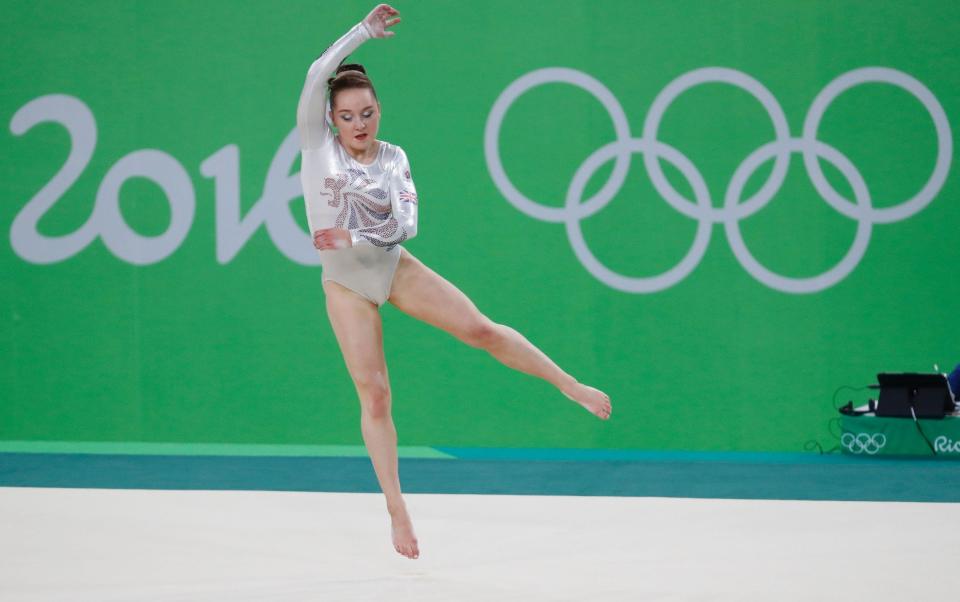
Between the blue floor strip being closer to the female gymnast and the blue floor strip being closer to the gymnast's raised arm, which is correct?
the female gymnast

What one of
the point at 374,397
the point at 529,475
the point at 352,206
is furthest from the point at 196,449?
the point at 352,206

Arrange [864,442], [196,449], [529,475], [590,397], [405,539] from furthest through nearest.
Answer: [196,449]
[864,442]
[529,475]
[590,397]
[405,539]

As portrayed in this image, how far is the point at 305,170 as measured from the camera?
12.7 feet

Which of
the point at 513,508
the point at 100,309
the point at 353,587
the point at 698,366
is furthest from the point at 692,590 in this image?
the point at 100,309

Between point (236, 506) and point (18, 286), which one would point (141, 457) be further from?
point (236, 506)

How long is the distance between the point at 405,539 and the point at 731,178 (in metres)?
4.21

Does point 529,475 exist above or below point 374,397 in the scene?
below

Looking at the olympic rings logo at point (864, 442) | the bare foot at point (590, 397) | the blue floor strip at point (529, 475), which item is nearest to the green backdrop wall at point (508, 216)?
the olympic rings logo at point (864, 442)

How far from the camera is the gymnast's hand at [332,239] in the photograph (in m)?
3.81

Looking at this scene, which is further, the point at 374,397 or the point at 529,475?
the point at 529,475

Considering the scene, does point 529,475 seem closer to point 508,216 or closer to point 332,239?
point 508,216

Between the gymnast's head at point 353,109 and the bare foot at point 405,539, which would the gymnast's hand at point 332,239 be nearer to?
the gymnast's head at point 353,109

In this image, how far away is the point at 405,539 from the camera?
3715 millimetres

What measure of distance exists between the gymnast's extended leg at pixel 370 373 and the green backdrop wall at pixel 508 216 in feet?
11.2
